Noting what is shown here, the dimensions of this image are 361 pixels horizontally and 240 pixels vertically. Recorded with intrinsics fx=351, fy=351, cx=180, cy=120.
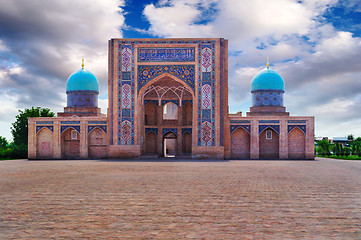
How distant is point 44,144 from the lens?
2547cm

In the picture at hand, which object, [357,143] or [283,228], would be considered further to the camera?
[357,143]

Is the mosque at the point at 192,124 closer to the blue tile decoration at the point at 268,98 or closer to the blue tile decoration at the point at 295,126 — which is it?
the blue tile decoration at the point at 295,126

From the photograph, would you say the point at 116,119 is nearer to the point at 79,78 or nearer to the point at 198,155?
the point at 198,155

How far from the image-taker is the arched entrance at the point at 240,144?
82.2ft

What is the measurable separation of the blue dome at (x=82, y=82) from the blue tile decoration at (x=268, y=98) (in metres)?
14.7

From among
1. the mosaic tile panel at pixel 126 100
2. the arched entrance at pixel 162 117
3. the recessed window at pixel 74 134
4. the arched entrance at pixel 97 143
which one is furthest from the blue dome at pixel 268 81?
the recessed window at pixel 74 134

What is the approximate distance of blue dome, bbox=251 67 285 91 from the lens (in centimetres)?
3091

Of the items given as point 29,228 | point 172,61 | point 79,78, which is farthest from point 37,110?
point 29,228

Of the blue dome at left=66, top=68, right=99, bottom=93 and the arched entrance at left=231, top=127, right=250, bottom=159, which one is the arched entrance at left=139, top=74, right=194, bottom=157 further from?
the blue dome at left=66, top=68, right=99, bottom=93

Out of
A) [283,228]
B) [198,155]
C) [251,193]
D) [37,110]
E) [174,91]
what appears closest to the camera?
[283,228]

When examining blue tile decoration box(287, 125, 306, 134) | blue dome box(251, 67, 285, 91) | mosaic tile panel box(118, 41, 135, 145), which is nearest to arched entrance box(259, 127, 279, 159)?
blue tile decoration box(287, 125, 306, 134)

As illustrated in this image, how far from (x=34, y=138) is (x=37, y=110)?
9.95 metres

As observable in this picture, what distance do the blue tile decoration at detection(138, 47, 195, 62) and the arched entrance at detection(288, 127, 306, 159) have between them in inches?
349

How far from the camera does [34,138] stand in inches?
993
